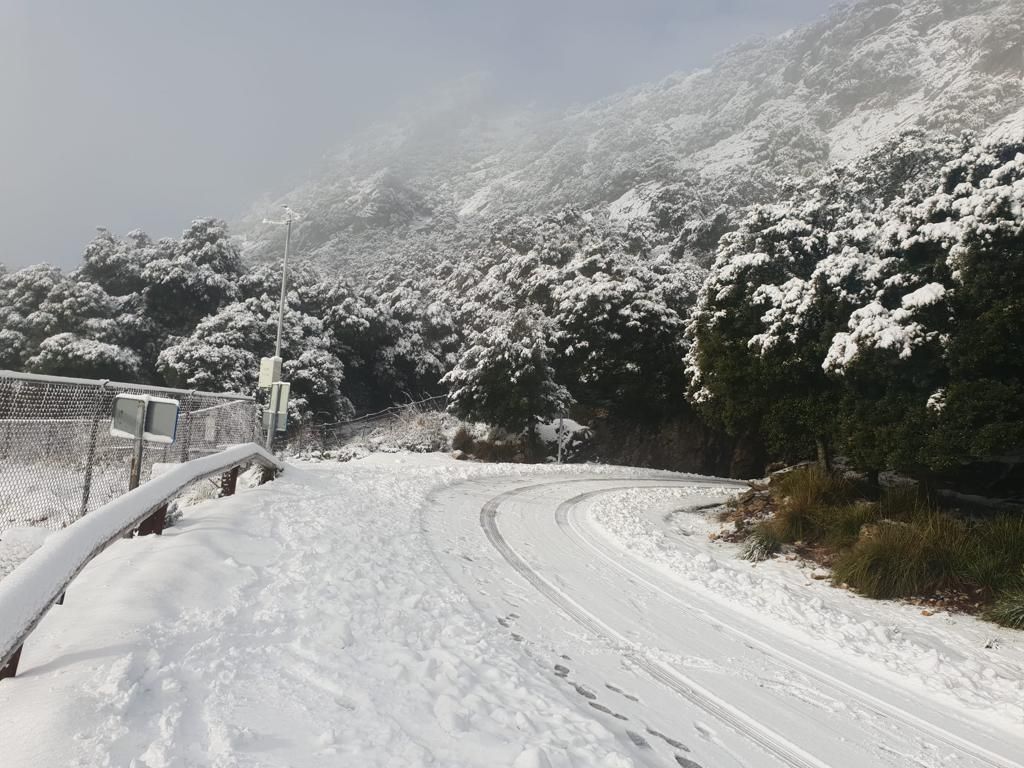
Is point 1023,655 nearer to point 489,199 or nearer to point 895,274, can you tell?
point 895,274

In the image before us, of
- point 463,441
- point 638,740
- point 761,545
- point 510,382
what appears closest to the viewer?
point 638,740

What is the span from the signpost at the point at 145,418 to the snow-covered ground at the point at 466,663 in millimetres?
1077

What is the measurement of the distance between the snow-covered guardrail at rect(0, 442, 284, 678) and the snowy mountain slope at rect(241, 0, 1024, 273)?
122 feet

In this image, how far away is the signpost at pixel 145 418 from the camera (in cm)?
546

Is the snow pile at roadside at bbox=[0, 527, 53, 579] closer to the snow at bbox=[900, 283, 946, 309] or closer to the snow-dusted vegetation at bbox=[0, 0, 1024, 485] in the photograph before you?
the snow-dusted vegetation at bbox=[0, 0, 1024, 485]

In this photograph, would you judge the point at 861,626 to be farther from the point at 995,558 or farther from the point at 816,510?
the point at 816,510

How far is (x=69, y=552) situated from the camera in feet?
10.8

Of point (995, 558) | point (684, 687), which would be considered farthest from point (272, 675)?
point (995, 558)

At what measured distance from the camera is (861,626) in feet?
20.9

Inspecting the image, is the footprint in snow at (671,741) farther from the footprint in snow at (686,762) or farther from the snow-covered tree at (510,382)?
the snow-covered tree at (510,382)

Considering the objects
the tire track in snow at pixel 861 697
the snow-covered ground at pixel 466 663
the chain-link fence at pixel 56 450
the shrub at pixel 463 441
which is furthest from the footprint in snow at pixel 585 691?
the shrub at pixel 463 441

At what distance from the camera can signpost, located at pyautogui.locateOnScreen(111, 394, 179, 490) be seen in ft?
17.9

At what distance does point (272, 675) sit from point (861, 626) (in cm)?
607

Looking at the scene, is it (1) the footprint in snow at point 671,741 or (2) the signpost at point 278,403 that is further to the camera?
(2) the signpost at point 278,403
